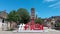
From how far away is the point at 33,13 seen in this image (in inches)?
469

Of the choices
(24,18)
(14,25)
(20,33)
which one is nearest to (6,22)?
(14,25)

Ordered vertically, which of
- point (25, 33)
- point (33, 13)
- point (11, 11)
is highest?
point (11, 11)

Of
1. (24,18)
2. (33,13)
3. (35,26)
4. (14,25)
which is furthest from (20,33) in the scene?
(24,18)

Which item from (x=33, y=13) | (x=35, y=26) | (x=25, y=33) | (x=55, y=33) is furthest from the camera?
(x=33, y=13)

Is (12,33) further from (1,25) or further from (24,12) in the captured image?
(24,12)

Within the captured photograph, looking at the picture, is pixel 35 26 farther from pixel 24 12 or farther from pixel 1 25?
pixel 24 12

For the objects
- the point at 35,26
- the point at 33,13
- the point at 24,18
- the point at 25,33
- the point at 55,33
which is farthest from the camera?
the point at 24,18

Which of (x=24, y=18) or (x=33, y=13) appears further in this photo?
(x=24, y=18)

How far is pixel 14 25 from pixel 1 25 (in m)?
7.51

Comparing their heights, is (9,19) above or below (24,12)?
below

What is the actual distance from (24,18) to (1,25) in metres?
15.9

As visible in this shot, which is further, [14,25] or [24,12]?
[24,12]

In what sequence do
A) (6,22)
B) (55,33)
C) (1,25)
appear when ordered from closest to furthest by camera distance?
(55,33), (1,25), (6,22)

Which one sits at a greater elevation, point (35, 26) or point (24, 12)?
point (24, 12)
